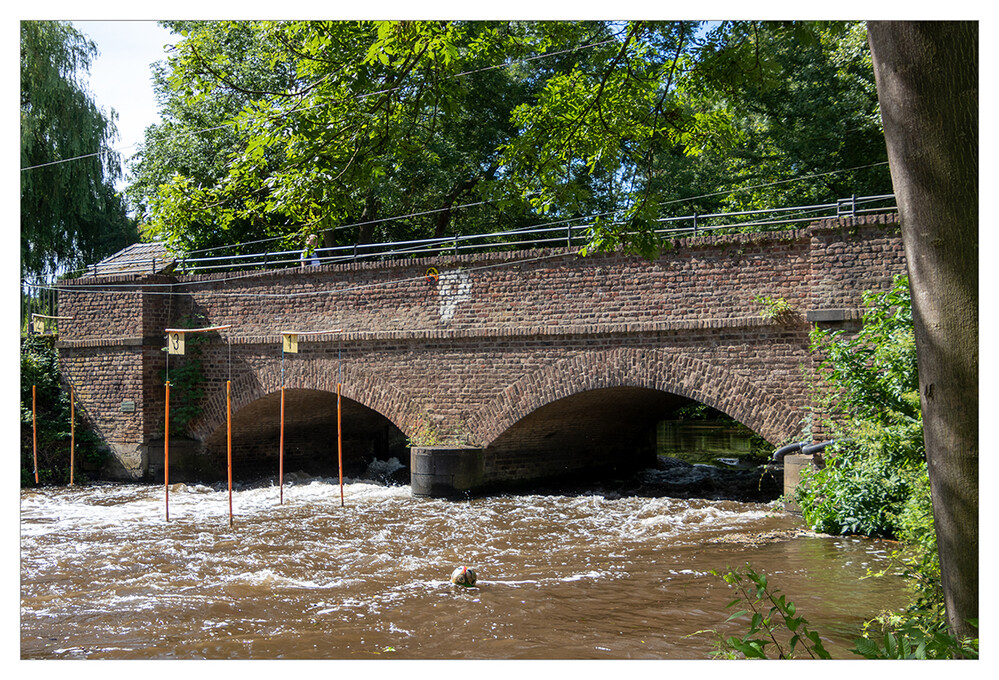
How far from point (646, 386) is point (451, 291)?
3.35m

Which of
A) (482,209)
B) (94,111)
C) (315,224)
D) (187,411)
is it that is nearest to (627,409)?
(482,209)

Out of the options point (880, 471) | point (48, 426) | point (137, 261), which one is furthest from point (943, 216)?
point (137, 261)

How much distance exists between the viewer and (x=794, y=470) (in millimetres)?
10055

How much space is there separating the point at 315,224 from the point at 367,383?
8094mm

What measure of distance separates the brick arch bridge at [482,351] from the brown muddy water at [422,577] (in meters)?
1.34

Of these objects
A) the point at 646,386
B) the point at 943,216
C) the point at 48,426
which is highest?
the point at 943,216

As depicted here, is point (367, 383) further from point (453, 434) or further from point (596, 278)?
point (596, 278)

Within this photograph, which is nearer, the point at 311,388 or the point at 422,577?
the point at 422,577

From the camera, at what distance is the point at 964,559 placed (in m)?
3.40

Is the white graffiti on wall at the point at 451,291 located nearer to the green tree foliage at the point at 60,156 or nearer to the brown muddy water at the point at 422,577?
the brown muddy water at the point at 422,577

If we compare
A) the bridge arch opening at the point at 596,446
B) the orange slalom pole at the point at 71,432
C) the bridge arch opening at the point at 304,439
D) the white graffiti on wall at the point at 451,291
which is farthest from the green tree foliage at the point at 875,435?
the orange slalom pole at the point at 71,432

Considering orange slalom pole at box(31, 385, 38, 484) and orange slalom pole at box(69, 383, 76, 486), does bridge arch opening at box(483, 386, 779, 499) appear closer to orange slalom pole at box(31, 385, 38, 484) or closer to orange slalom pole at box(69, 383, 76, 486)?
orange slalom pole at box(69, 383, 76, 486)

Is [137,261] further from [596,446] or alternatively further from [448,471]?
[596,446]

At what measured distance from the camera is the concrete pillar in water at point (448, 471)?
12.8 meters
